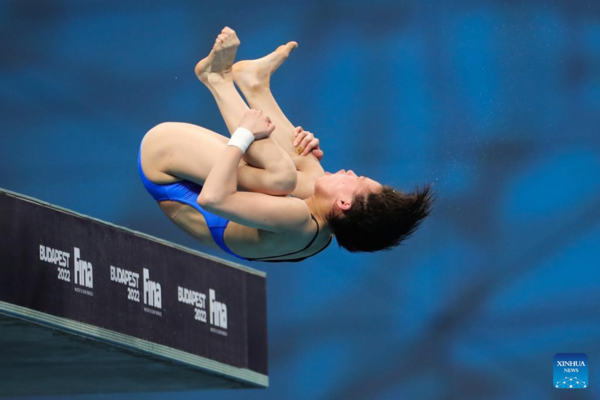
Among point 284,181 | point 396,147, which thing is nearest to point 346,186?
point 284,181

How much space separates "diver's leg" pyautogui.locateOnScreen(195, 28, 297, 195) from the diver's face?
26 cm

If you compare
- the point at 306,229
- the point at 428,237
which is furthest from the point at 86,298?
the point at 428,237

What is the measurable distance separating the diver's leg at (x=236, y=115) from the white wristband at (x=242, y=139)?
38 mm

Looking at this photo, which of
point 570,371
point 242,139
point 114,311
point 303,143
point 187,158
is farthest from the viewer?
point 570,371

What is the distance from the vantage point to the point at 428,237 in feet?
21.3

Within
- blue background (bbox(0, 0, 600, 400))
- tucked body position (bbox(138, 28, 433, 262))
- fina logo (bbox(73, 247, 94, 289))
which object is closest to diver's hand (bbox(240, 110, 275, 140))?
tucked body position (bbox(138, 28, 433, 262))

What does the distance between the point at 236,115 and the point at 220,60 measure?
0.68ft

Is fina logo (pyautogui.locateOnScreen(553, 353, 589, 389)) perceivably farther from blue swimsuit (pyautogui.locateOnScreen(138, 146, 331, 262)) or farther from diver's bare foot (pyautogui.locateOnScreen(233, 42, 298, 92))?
diver's bare foot (pyautogui.locateOnScreen(233, 42, 298, 92))

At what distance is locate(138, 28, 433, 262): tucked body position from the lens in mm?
3281

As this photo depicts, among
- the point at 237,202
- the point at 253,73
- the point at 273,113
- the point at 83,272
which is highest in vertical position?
the point at 253,73

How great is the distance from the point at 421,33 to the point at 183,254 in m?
2.49

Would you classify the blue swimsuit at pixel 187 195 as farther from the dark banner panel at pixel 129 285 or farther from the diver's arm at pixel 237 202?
the dark banner panel at pixel 129 285

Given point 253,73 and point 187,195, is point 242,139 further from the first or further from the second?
point 253,73

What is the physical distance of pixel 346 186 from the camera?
11.7 ft
